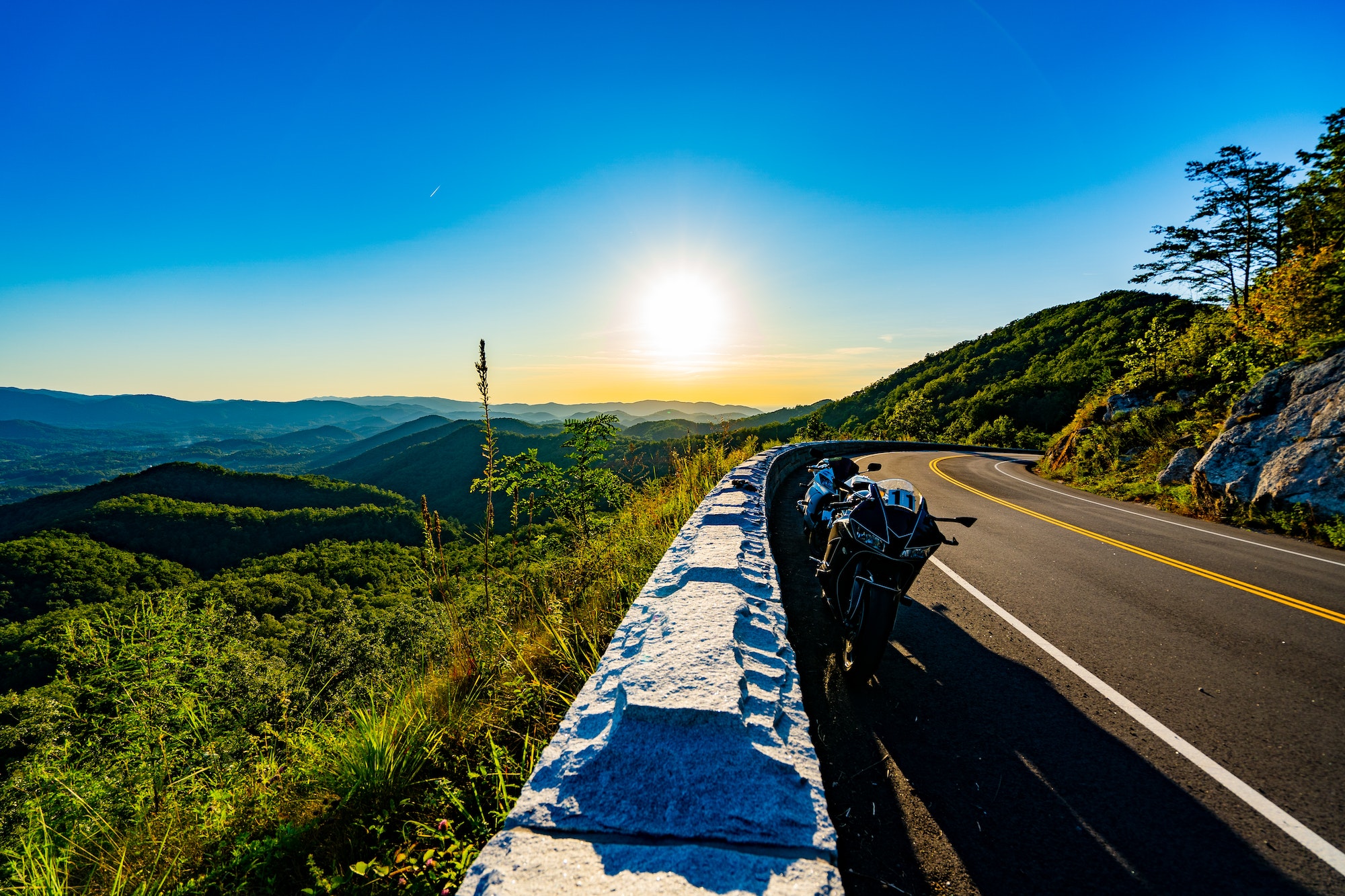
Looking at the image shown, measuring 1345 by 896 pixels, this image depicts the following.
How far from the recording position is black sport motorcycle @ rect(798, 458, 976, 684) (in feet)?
9.27

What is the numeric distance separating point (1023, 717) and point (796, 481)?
305 inches

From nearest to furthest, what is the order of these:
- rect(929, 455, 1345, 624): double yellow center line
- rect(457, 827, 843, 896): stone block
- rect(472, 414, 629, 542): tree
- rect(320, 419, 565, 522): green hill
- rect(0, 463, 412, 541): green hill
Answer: rect(457, 827, 843, 896): stone block, rect(929, 455, 1345, 624): double yellow center line, rect(472, 414, 629, 542): tree, rect(0, 463, 412, 541): green hill, rect(320, 419, 565, 522): green hill

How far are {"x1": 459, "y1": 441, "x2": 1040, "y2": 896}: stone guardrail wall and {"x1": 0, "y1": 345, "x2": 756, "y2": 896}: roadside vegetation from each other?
625 mm

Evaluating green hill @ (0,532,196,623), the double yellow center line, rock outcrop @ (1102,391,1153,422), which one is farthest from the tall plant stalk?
green hill @ (0,532,196,623)

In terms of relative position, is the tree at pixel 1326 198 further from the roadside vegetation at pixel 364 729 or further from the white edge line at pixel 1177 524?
the roadside vegetation at pixel 364 729

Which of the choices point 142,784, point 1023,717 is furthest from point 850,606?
point 142,784

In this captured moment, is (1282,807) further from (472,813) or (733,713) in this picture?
(472,813)

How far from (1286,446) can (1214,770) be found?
9850 mm

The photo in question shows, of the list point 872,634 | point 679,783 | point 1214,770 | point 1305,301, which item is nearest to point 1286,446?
point 1305,301

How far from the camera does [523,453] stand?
5.41 m

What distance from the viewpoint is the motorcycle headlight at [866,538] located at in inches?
119

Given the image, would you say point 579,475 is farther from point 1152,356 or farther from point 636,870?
point 1152,356

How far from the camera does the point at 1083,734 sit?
2486mm

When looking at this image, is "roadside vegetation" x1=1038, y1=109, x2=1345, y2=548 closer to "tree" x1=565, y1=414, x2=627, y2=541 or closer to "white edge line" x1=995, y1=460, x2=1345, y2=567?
"white edge line" x1=995, y1=460, x2=1345, y2=567
